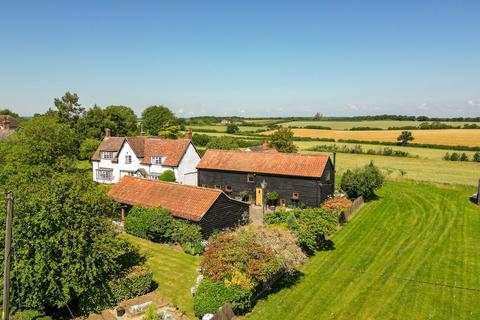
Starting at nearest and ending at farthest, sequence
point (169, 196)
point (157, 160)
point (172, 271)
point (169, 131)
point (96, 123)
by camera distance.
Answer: point (172, 271)
point (169, 196)
point (157, 160)
point (96, 123)
point (169, 131)

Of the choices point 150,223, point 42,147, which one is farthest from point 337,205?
point 42,147

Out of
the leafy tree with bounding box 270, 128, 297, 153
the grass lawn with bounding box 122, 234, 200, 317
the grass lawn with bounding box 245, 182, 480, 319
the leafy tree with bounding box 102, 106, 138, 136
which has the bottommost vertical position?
the grass lawn with bounding box 245, 182, 480, 319

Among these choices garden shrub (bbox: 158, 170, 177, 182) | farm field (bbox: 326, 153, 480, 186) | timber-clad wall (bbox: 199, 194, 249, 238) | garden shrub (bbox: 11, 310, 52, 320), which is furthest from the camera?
farm field (bbox: 326, 153, 480, 186)

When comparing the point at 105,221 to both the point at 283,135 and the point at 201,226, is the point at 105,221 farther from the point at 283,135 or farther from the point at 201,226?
the point at 283,135

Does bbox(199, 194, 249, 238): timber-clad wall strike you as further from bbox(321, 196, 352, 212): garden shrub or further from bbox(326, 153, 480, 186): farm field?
bbox(326, 153, 480, 186): farm field

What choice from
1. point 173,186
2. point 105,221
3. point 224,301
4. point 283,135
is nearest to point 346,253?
point 224,301

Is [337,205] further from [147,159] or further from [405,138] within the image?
[405,138]

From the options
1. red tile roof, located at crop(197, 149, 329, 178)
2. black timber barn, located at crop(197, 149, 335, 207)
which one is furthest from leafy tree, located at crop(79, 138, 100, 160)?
black timber barn, located at crop(197, 149, 335, 207)
